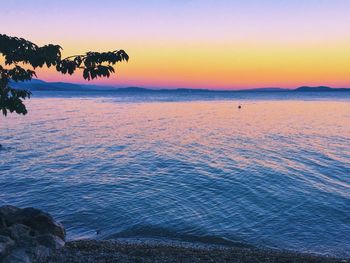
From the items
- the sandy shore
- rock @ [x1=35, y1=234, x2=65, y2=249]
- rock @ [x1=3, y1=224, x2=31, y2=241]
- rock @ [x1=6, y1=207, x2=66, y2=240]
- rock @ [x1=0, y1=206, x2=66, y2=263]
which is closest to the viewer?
rock @ [x1=0, y1=206, x2=66, y2=263]

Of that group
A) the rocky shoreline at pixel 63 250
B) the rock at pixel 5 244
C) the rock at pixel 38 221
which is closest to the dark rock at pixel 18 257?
the rocky shoreline at pixel 63 250

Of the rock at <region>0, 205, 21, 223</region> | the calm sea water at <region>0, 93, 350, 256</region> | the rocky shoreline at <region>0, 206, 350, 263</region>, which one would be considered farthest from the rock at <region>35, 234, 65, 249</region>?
the calm sea water at <region>0, 93, 350, 256</region>

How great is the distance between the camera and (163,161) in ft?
142

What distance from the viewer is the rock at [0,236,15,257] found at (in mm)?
13812

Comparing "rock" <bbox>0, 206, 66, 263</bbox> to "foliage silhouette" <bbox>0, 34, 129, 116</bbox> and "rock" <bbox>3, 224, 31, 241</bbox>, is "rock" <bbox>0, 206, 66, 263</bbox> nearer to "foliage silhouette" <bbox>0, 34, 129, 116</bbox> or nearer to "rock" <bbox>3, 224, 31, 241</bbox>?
"rock" <bbox>3, 224, 31, 241</bbox>

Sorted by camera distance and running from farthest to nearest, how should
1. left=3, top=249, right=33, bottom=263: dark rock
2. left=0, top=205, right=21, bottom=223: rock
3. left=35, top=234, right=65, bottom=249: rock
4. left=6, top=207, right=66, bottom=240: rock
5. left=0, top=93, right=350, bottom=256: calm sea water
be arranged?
1. left=0, top=93, right=350, bottom=256: calm sea water
2. left=0, top=205, right=21, bottom=223: rock
3. left=6, top=207, right=66, bottom=240: rock
4. left=35, top=234, right=65, bottom=249: rock
5. left=3, top=249, right=33, bottom=263: dark rock

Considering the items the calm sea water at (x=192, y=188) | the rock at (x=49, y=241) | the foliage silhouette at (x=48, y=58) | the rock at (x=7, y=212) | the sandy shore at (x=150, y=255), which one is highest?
the foliage silhouette at (x=48, y=58)

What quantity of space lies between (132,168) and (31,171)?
10421 mm

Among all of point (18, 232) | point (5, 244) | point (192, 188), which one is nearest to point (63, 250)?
point (18, 232)

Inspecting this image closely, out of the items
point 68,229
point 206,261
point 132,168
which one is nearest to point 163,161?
point 132,168

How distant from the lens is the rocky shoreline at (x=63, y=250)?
14.4 metres

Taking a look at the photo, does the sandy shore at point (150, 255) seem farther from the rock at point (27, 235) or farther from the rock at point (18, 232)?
the rock at point (18, 232)

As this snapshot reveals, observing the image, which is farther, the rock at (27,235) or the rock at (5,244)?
the rock at (27,235)

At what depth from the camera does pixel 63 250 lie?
1578 centimetres
